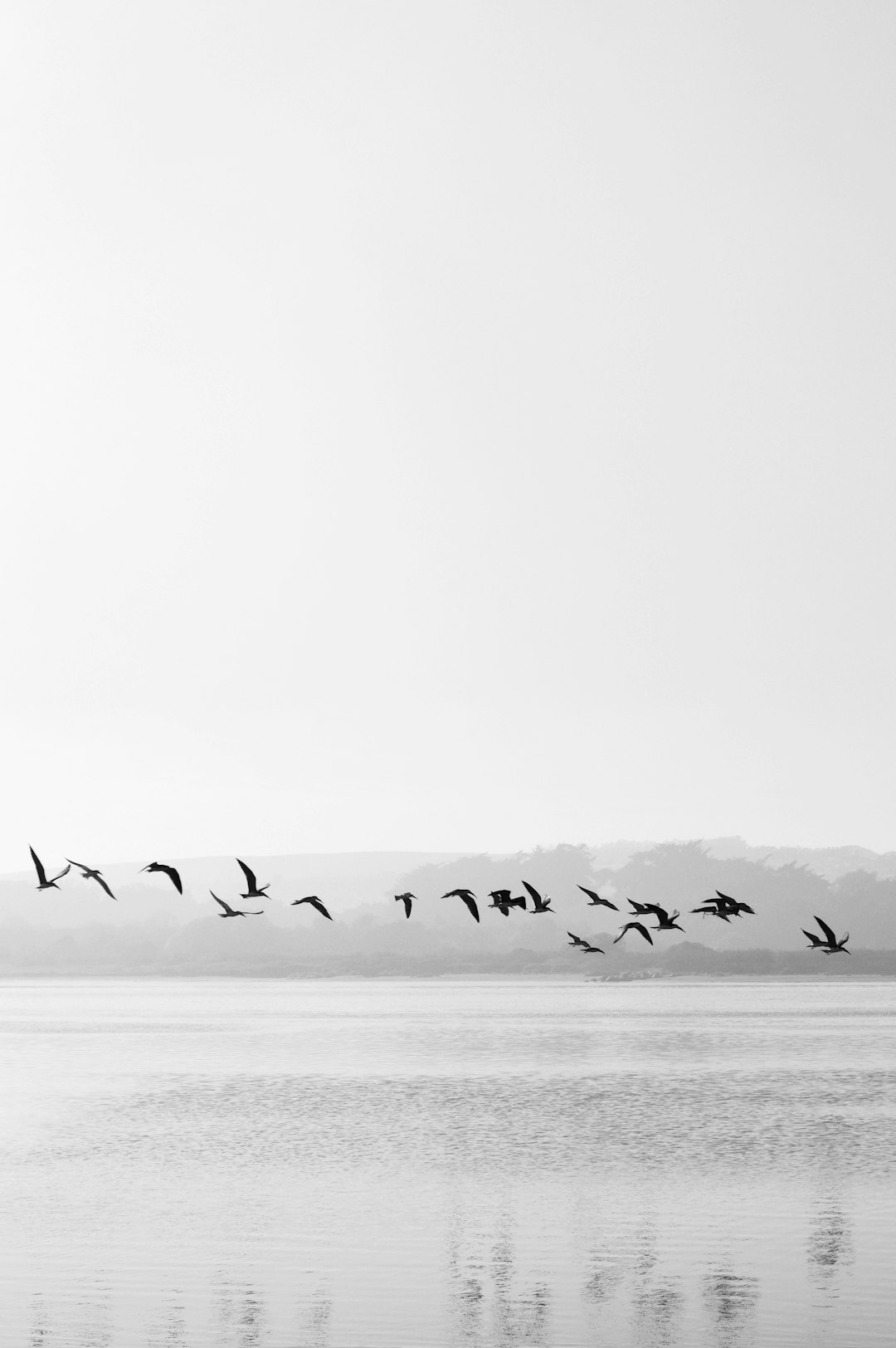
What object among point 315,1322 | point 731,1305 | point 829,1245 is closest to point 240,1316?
point 315,1322

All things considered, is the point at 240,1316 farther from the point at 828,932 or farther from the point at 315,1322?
the point at 828,932

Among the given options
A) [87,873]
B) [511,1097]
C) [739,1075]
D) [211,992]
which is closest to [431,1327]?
[87,873]

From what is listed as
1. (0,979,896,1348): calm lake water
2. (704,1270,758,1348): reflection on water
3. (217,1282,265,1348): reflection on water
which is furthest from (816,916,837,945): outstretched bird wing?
(217,1282,265,1348): reflection on water

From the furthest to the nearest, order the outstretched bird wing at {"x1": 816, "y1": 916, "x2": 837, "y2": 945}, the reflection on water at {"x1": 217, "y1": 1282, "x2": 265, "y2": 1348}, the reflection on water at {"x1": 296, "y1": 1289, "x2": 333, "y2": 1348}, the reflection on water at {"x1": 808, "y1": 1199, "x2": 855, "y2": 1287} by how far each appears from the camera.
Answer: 1. the outstretched bird wing at {"x1": 816, "y1": 916, "x2": 837, "y2": 945}
2. the reflection on water at {"x1": 808, "y1": 1199, "x2": 855, "y2": 1287}
3. the reflection on water at {"x1": 217, "y1": 1282, "x2": 265, "y2": 1348}
4. the reflection on water at {"x1": 296, "y1": 1289, "x2": 333, "y2": 1348}

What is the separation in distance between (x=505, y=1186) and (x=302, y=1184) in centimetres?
477

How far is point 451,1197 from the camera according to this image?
3741 cm

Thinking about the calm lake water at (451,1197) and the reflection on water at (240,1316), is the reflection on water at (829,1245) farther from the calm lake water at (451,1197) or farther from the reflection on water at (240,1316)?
the reflection on water at (240,1316)

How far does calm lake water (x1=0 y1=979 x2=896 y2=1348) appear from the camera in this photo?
2575 centimetres

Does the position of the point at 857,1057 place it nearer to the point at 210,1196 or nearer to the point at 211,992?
the point at 210,1196

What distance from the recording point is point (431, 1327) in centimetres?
2519

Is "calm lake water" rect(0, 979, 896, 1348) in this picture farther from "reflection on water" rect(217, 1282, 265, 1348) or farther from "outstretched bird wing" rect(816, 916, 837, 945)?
"outstretched bird wing" rect(816, 916, 837, 945)

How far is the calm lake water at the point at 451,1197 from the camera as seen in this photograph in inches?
1014

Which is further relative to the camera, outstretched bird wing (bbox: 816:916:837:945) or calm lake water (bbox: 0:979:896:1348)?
outstretched bird wing (bbox: 816:916:837:945)

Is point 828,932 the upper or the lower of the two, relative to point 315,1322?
upper
